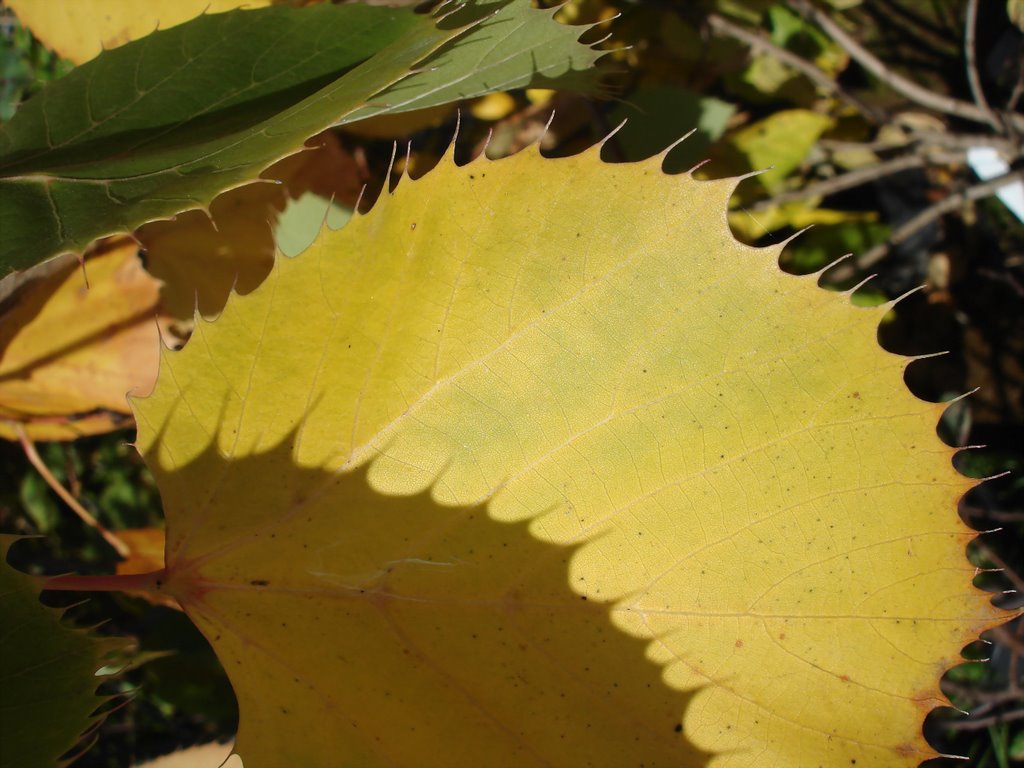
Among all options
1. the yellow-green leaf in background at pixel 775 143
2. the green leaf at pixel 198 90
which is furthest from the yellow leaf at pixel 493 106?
the green leaf at pixel 198 90

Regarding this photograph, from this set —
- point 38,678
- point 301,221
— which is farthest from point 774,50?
point 38,678

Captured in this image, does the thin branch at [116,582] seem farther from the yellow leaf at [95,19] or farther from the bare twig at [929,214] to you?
the bare twig at [929,214]

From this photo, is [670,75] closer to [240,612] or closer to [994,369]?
[994,369]

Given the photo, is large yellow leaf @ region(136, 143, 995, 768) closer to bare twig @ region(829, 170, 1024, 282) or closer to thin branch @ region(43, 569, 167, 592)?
thin branch @ region(43, 569, 167, 592)

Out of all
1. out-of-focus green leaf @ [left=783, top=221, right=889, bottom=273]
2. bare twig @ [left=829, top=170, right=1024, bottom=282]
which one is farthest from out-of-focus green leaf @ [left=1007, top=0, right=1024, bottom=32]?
out-of-focus green leaf @ [left=783, top=221, right=889, bottom=273]

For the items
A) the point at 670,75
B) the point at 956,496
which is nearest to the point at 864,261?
the point at 670,75

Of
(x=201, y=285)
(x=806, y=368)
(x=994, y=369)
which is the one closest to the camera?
(x=806, y=368)

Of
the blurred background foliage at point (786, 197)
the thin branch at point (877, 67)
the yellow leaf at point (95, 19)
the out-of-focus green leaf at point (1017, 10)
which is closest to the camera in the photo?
the yellow leaf at point (95, 19)
